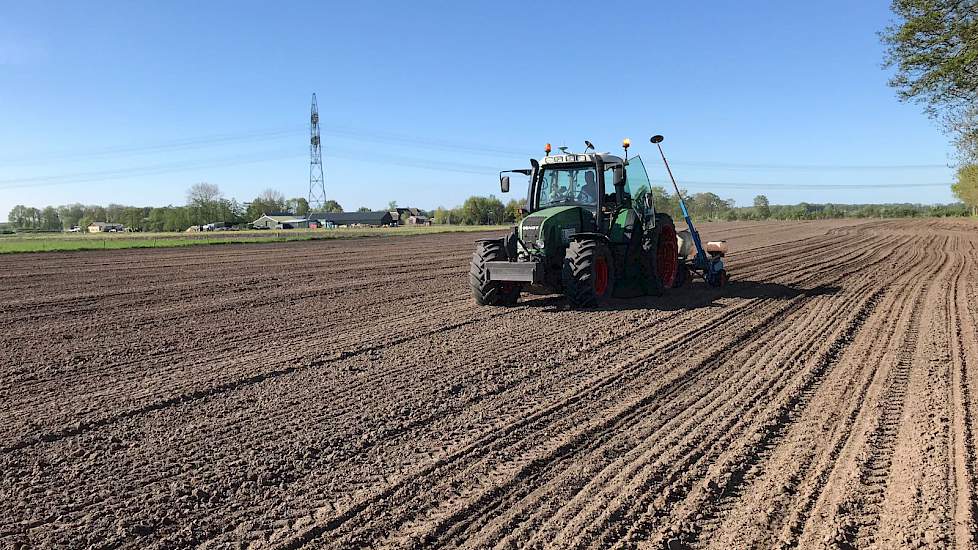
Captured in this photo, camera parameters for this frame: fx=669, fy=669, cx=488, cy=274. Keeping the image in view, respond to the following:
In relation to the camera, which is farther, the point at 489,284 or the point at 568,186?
the point at 568,186

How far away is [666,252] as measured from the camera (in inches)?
436

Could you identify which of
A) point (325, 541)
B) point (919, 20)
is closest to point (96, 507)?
point (325, 541)

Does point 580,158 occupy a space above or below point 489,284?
above

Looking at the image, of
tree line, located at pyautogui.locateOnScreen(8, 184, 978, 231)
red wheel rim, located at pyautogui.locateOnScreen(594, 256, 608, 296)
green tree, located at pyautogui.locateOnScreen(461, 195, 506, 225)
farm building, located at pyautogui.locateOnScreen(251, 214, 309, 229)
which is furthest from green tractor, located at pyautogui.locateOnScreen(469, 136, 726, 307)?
farm building, located at pyautogui.locateOnScreen(251, 214, 309, 229)

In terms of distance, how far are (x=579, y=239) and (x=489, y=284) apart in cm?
142

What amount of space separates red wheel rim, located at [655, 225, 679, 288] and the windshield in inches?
67.3

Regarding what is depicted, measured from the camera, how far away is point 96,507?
3402 millimetres

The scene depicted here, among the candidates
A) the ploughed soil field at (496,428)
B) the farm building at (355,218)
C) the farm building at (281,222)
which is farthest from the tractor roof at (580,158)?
the farm building at (281,222)

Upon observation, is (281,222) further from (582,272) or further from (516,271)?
(582,272)

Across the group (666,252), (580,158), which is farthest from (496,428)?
(666,252)

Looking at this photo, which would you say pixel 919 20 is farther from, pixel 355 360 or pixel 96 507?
pixel 96 507

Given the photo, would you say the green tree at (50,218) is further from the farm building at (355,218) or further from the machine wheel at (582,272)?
the machine wheel at (582,272)

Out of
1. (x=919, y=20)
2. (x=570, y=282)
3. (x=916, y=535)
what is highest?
(x=919, y=20)

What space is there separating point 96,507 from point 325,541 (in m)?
1.29
